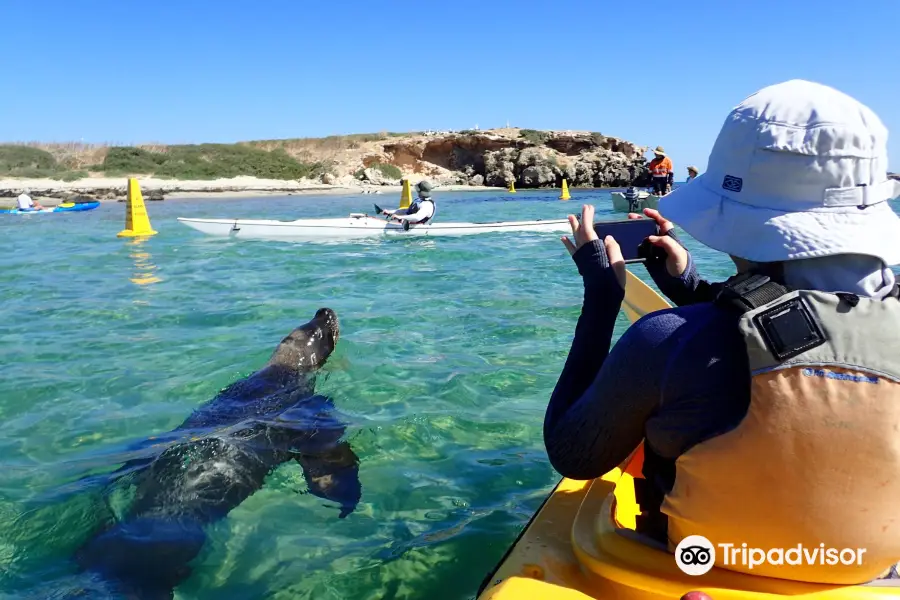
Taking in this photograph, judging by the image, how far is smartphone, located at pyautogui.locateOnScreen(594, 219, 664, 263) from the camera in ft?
7.18

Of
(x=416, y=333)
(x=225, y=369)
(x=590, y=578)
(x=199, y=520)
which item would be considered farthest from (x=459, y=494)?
(x=416, y=333)

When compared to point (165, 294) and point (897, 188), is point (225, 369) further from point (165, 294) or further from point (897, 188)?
point (897, 188)

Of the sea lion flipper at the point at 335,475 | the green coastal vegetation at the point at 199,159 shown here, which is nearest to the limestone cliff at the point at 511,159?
the green coastal vegetation at the point at 199,159

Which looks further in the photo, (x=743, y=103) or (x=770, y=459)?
(x=743, y=103)

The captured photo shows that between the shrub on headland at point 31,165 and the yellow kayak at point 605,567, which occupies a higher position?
the shrub on headland at point 31,165

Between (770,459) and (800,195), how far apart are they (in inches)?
21.5

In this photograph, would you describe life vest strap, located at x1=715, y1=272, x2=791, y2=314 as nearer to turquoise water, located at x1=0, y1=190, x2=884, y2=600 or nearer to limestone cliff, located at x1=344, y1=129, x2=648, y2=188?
turquoise water, located at x1=0, y1=190, x2=884, y2=600

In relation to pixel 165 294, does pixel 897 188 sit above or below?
above

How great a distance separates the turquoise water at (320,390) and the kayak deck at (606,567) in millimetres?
794

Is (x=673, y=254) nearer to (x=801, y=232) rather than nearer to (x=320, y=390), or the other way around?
(x=801, y=232)

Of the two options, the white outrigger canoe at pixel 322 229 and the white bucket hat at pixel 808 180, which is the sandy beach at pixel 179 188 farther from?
the white bucket hat at pixel 808 180

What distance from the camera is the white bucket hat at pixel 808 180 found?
4.48 feet

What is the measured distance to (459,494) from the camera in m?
3.49

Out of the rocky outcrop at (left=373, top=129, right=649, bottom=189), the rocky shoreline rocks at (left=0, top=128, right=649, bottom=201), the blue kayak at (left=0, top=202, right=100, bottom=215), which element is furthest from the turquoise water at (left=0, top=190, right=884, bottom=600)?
the rocky outcrop at (left=373, top=129, right=649, bottom=189)
